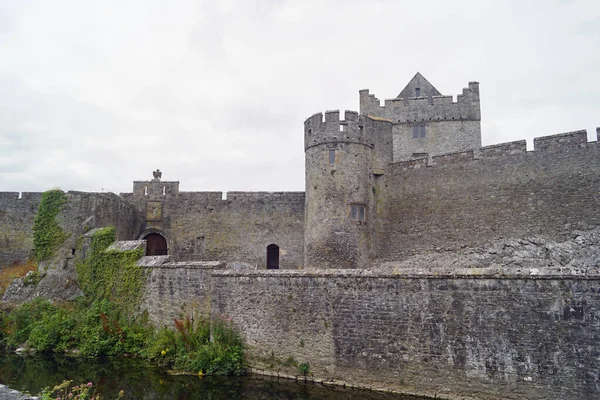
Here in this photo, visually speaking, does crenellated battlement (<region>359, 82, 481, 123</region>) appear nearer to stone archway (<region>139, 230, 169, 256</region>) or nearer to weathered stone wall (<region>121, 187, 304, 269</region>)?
weathered stone wall (<region>121, 187, 304, 269</region>)

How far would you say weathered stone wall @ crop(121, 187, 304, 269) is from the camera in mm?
23422

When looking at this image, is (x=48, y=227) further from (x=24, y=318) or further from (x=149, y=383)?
(x=149, y=383)

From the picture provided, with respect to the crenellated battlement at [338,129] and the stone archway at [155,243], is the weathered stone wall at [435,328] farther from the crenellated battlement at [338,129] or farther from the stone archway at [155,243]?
the stone archway at [155,243]

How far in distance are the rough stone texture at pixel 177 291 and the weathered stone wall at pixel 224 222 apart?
325 inches

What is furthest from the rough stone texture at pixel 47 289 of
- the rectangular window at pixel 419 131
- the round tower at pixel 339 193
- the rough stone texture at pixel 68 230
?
the rectangular window at pixel 419 131

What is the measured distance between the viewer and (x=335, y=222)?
19.1 meters

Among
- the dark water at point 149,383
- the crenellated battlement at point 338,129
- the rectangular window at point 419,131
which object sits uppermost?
the rectangular window at point 419,131

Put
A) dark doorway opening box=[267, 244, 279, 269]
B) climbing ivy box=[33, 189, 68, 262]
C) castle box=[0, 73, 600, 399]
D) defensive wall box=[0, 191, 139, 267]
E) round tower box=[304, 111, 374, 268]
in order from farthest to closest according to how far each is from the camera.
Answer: dark doorway opening box=[267, 244, 279, 269] → defensive wall box=[0, 191, 139, 267] → climbing ivy box=[33, 189, 68, 262] → round tower box=[304, 111, 374, 268] → castle box=[0, 73, 600, 399]

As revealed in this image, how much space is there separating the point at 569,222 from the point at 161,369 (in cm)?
1406

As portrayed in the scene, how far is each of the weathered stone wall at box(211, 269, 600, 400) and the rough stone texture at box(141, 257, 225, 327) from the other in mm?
1239

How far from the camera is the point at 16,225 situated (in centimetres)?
2172

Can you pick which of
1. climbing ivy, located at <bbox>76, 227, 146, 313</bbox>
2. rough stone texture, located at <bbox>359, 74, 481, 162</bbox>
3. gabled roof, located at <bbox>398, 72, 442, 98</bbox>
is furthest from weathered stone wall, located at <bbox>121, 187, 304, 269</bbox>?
gabled roof, located at <bbox>398, 72, 442, 98</bbox>

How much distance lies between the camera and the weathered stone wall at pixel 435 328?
8992 millimetres

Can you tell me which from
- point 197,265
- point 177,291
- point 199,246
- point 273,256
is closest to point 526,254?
point 197,265
